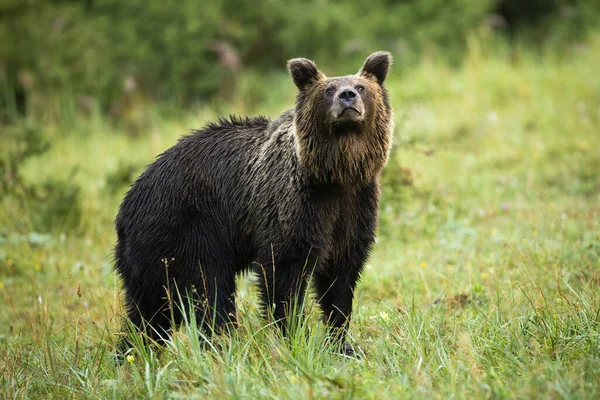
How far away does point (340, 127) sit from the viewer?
458 centimetres

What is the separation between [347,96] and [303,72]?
577 mm

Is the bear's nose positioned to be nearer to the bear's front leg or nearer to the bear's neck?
the bear's neck

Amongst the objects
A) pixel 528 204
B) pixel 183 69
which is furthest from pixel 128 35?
pixel 528 204

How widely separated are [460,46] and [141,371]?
36.8 ft

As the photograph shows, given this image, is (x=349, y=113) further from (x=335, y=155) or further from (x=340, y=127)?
(x=335, y=155)

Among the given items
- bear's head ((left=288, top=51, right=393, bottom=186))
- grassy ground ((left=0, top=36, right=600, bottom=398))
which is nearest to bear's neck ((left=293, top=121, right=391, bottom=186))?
bear's head ((left=288, top=51, right=393, bottom=186))

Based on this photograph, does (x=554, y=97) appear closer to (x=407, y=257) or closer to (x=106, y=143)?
(x=407, y=257)

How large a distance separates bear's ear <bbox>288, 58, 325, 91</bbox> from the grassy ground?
1568 mm

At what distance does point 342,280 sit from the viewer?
4.73m

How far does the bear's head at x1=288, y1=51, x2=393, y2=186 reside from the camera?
4.48m

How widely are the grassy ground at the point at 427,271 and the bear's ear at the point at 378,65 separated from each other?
1.58m

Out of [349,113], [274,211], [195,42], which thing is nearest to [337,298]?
[274,211]

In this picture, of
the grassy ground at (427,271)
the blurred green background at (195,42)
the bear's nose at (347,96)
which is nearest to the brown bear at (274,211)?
the bear's nose at (347,96)

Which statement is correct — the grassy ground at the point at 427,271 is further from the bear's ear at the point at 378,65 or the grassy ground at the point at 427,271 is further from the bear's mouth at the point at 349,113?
the bear's ear at the point at 378,65
